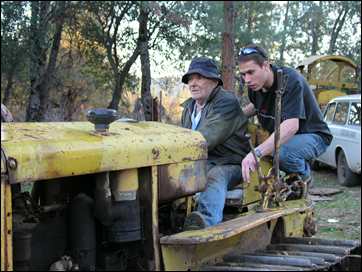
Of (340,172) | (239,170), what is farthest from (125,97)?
(239,170)

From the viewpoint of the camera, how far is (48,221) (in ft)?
10.2

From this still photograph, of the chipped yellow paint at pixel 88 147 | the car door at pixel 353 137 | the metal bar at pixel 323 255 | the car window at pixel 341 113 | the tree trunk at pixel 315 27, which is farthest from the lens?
the tree trunk at pixel 315 27

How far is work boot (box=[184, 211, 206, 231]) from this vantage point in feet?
11.6

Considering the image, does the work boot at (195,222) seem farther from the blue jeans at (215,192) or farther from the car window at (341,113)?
the car window at (341,113)

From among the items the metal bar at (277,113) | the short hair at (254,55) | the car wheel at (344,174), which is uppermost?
the short hair at (254,55)

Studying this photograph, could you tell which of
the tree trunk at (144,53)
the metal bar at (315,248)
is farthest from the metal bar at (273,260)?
the tree trunk at (144,53)

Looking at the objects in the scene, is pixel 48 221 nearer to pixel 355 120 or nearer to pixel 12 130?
pixel 12 130

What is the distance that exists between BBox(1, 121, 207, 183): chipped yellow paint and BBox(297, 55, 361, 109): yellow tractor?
1158 centimetres

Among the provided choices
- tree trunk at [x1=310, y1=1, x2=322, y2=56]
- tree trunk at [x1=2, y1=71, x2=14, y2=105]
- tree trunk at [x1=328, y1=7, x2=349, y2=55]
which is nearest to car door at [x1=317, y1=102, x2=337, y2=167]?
tree trunk at [x1=2, y1=71, x2=14, y2=105]

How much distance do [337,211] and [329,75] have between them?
8.81m

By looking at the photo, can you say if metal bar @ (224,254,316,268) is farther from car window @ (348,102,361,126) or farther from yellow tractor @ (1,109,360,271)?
car window @ (348,102,361,126)

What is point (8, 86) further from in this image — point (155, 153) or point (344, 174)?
point (155, 153)

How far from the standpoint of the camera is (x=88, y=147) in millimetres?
2930

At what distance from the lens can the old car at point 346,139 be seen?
1089 centimetres
